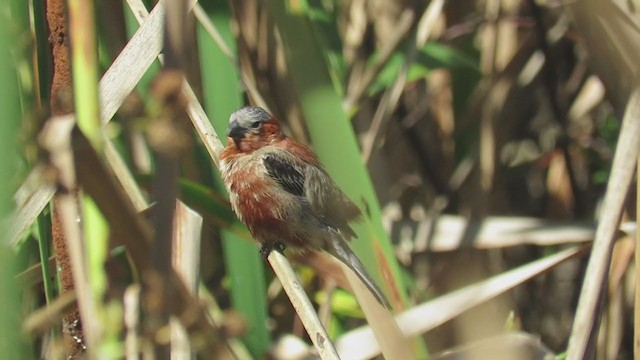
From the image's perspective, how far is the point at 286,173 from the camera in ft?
8.02

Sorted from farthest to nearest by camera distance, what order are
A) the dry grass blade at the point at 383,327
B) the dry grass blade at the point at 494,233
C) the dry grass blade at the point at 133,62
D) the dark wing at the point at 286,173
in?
the dry grass blade at the point at 494,233 < the dark wing at the point at 286,173 < the dry grass blade at the point at 133,62 < the dry grass blade at the point at 383,327

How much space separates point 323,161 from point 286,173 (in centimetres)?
44

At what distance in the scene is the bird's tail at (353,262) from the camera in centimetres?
192

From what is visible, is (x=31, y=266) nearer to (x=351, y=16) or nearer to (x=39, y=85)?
(x=39, y=85)

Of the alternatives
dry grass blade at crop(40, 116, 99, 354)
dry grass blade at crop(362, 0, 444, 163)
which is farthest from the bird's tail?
dry grass blade at crop(40, 116, 99, 354)

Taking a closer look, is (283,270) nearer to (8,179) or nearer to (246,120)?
(246,120)

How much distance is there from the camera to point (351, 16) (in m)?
2.82

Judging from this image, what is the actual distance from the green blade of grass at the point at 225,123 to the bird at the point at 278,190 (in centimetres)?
14

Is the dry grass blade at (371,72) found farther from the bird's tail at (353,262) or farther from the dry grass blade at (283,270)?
the dry grass blade at (283,270)

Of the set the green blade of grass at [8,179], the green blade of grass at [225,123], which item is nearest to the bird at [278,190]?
the green blade of grass at [225,123]

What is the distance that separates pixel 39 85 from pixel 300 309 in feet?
2.04

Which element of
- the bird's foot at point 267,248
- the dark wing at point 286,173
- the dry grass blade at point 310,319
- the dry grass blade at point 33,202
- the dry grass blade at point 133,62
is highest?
the dry grass blade at point 133,62

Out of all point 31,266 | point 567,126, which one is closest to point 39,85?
point 31,266

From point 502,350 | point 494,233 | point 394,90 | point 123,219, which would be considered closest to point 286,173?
point 394,90
